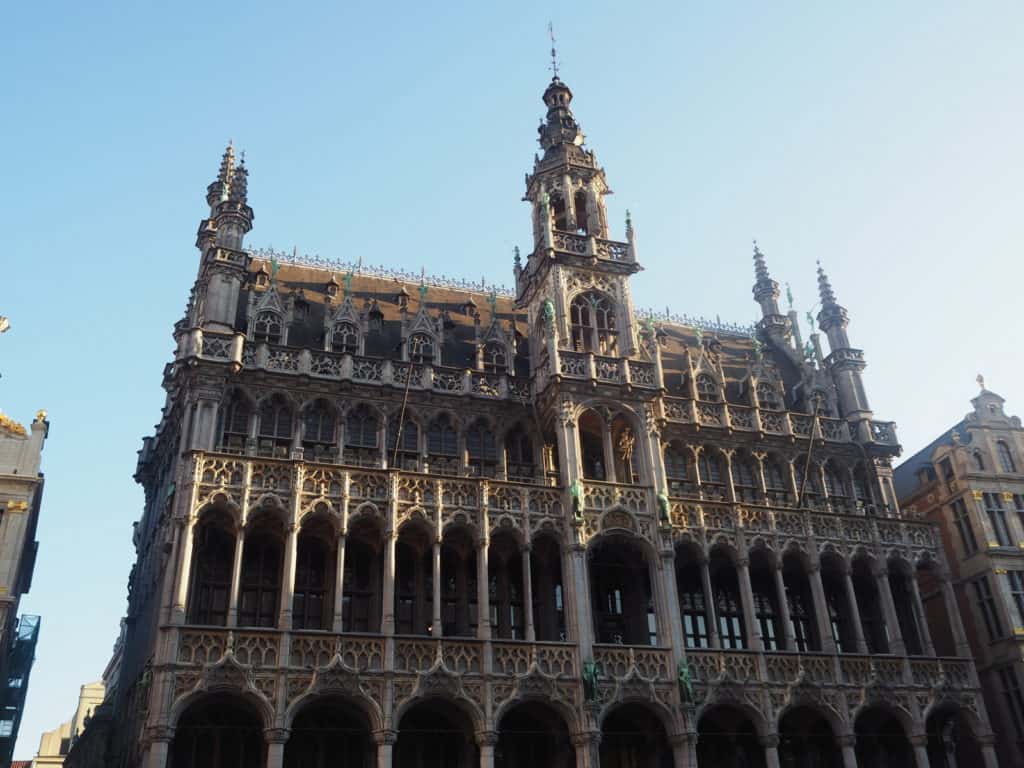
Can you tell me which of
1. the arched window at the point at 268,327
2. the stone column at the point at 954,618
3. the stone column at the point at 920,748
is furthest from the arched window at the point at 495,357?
the stone column at the point at 920,748

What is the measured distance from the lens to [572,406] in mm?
38438

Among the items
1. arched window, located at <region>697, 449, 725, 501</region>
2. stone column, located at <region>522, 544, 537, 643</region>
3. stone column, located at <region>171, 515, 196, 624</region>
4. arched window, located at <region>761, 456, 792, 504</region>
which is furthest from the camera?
arched window, located at <region>761, 456, 792, 504</region>

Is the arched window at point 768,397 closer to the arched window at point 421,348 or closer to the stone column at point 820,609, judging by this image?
the stone column at point 820,609

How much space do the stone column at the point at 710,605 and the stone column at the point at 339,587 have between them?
544 inches

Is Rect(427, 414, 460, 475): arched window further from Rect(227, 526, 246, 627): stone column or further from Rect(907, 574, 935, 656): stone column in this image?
Rect(907, 574, 935, 656): stone column

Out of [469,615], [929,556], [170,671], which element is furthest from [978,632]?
[170,671]

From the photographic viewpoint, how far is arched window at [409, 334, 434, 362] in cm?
4069

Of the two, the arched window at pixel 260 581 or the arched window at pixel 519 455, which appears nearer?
the arched window at pixel 260 581

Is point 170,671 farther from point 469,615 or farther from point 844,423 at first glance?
point 844,423

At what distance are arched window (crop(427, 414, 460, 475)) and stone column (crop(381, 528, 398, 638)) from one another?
5.08 m

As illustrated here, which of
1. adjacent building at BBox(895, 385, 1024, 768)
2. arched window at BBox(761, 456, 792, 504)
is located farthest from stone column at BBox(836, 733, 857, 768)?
arched window at BBox(761, 456, 792, 504)

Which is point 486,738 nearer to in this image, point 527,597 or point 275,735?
point 527,597

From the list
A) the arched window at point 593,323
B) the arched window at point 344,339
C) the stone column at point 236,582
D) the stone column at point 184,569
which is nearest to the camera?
the stone column at point 184,569

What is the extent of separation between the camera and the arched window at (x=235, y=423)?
35969mm
